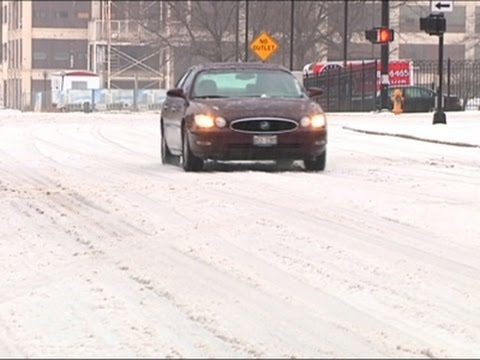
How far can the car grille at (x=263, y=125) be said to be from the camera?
13375mm

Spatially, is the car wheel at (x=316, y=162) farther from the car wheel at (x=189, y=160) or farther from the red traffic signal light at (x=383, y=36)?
the red traffic signal light at (x=383, y=36)

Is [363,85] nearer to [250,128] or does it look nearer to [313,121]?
[313,121]

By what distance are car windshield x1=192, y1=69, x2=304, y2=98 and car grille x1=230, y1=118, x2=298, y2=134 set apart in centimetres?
82

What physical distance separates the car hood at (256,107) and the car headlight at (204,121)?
88 mm

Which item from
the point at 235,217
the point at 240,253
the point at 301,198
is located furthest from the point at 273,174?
the point at 240,253

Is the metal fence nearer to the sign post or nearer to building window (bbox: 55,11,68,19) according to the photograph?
the sign post

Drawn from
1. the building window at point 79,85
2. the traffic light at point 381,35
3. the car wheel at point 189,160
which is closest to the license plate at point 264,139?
the car wheel at point 189,160

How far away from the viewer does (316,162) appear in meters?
13.8

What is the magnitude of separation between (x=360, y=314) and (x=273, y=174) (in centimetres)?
694

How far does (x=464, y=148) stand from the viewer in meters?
18.4

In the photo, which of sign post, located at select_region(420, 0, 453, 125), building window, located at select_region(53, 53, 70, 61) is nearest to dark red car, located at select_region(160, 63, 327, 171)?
sign post, located at select_region(420, 0, 453, 125)

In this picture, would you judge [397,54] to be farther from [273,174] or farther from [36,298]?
[36,298]

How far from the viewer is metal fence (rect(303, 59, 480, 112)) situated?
43.2 meters

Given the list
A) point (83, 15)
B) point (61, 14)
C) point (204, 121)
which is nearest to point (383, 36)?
point (204, 121)
